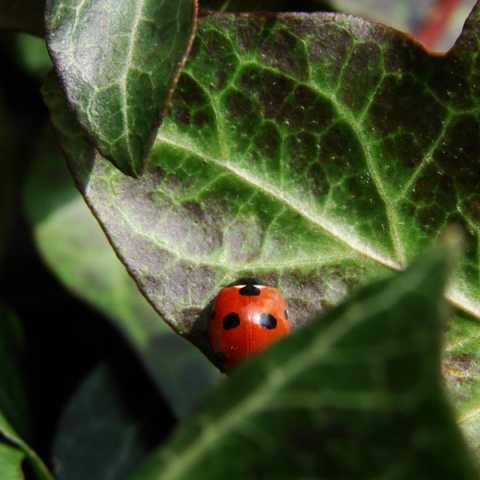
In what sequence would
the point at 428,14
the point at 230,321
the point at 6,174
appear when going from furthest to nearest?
the point at 428,14 < the point at 6,174 < the point at 230,321

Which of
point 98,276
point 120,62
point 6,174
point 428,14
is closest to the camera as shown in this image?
point 120,62

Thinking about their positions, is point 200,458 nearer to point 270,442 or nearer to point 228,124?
point 270,442

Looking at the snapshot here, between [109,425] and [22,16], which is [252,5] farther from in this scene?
[109,425]

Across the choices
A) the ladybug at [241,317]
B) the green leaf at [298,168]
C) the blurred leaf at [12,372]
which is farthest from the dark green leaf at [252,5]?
the blurred leaf at [12,372]

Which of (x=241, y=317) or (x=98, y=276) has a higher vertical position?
(x=241, y=317)

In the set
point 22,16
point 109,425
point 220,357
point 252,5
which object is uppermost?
point 252,5

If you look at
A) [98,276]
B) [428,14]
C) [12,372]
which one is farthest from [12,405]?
[428,14]

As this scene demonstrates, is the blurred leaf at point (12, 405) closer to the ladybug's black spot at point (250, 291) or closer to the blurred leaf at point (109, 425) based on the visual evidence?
the blurred leaf at point (109, 425)
